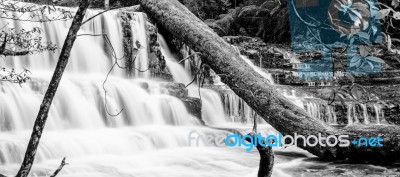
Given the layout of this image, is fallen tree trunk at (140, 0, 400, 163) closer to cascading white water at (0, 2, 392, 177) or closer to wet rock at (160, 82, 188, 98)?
cascading white water at (0, 2, 392, 177)

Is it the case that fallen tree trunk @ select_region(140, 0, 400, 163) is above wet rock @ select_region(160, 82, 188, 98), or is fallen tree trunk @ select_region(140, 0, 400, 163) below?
above

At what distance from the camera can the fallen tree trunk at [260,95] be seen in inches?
136

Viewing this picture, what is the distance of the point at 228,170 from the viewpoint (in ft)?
19.4

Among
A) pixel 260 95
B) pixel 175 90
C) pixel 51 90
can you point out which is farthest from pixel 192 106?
pixel 51 90

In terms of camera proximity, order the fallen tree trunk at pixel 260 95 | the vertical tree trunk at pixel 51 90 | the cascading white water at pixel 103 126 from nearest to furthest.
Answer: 1. the vertical tree trunk at pixel 51 90
2. the fallen tree trunk at pixel 260 95
3. the cascading white water at pixel 103 126

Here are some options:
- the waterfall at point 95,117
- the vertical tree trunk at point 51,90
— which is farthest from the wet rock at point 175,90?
the vertical tree trunk at point 51,90

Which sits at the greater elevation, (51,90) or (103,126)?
(51,90)

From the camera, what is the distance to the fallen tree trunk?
11.3ft

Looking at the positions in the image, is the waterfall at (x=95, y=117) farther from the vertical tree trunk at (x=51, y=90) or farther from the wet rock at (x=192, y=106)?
the vertical tree trunk at (x=51, y=90)

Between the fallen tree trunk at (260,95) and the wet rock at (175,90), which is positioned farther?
the wet rock at (175,90)

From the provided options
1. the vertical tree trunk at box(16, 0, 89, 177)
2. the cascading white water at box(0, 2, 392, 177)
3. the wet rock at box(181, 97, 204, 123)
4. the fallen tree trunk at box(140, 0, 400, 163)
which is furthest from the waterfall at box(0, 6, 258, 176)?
the vertical tree trunk at box(16, 0, 89, 177)

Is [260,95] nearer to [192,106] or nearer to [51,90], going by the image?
[51,90]

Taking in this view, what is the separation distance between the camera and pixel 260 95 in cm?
355

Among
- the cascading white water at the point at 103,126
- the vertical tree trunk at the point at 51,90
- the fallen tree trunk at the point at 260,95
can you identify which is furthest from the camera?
the cascading white water at the point at 103,126
